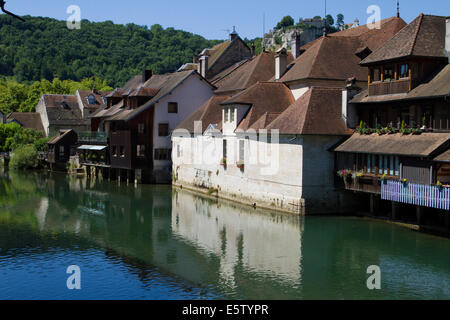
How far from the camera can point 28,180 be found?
58969 mm

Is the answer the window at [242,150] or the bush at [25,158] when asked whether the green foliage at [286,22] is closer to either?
the bush at [25,158]

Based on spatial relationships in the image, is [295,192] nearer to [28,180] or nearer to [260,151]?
[260,151]

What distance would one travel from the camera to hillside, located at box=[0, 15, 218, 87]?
156 meters

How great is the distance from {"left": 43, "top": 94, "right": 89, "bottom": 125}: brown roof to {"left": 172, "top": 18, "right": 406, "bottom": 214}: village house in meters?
38.5

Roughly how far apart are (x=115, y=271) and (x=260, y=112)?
20.9 m

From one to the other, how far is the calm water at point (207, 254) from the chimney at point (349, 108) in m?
6.24

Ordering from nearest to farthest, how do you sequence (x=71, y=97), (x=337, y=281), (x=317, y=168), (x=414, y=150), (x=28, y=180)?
(x=337, y=281) < (x=414, y=150) < (x=317, y=168) < (x=28, y=180) < (x=71, y=97)

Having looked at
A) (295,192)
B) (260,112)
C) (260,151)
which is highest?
(260,112)

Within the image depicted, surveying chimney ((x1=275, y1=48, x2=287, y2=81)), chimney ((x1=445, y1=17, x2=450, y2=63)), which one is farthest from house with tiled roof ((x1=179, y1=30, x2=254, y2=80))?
chimney ((x1=445, y1=17, x2=450, y2=63))

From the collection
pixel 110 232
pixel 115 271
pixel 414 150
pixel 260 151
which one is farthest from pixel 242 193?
pixel 115 271

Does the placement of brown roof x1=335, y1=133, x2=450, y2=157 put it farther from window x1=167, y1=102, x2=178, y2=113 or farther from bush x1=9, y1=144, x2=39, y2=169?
bush x1=9, y1=144, x2=39, y2=169

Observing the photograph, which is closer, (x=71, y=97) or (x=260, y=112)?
(x=260, y=112)

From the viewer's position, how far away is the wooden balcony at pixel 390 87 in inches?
1258

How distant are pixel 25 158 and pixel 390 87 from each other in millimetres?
50933
